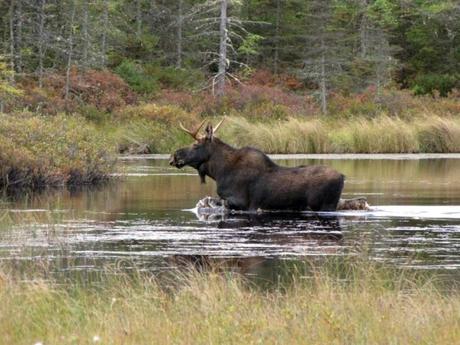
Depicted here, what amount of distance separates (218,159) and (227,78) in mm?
36677

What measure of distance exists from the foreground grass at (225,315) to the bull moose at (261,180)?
377 inches

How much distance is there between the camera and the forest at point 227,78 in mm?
41344

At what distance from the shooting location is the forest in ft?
136

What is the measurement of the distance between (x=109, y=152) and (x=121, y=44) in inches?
1398

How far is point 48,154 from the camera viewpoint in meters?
28.4

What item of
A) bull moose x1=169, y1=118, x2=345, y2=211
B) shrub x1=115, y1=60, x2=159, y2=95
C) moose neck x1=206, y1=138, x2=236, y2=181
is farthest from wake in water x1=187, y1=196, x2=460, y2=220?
shrub x1=115, y1=60, x2=159, y2=95

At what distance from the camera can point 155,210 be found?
22.6m

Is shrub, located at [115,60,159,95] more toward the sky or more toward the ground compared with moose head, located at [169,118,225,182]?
more toward the sky

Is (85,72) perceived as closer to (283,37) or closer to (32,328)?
(283,37)

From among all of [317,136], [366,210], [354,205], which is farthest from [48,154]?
[317,136]

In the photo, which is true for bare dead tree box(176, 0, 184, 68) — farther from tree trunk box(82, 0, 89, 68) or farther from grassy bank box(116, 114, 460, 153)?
grassy bank box(116, 114, 460, 153)

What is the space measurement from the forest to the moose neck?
6.12 meters

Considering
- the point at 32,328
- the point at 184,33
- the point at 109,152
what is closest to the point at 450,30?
the point at 184,33

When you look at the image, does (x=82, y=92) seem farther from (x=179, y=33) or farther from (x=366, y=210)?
(x=366, y=210)
